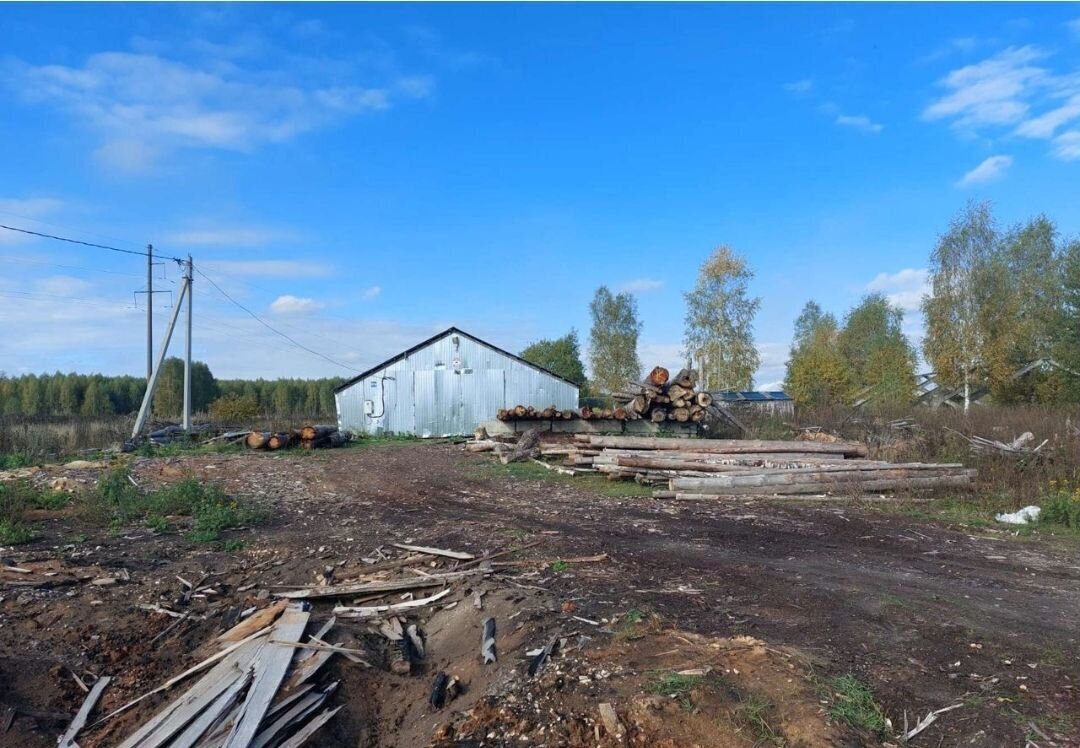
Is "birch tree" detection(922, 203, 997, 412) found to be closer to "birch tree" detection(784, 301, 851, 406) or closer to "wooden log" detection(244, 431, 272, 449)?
"birch tree" detection(784, 301, 851, 406)

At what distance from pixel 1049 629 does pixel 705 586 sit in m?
2.73

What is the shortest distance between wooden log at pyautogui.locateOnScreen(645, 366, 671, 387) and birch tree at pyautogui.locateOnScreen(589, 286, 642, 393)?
26.8m

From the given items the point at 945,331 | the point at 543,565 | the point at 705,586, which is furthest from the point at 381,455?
the point at 945,331

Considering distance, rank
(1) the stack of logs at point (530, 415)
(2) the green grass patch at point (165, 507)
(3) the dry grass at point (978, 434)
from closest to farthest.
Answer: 1. (2) the green grass patch at point (165, 507)
2. (3) the dry grass at point (978, 434)
3. (1) the stack of logs at point (530, 415)

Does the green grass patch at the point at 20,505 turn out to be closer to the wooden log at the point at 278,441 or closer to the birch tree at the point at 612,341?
the wooden log at the point at 278,441

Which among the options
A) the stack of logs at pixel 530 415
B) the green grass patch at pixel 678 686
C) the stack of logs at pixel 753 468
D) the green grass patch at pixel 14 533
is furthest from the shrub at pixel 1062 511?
the stack of logs at pixel 530 415

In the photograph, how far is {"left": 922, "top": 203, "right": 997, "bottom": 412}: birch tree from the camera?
2964cm

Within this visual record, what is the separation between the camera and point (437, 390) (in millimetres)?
28125

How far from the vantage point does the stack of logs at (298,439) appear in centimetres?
2161

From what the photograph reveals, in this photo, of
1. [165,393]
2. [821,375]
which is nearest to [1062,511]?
[821,375]

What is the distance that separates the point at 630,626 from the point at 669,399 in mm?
16285

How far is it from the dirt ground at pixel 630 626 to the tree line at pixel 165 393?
1341 inches

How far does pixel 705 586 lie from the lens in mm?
6523

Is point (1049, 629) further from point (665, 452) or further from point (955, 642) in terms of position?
point (665, 452)
